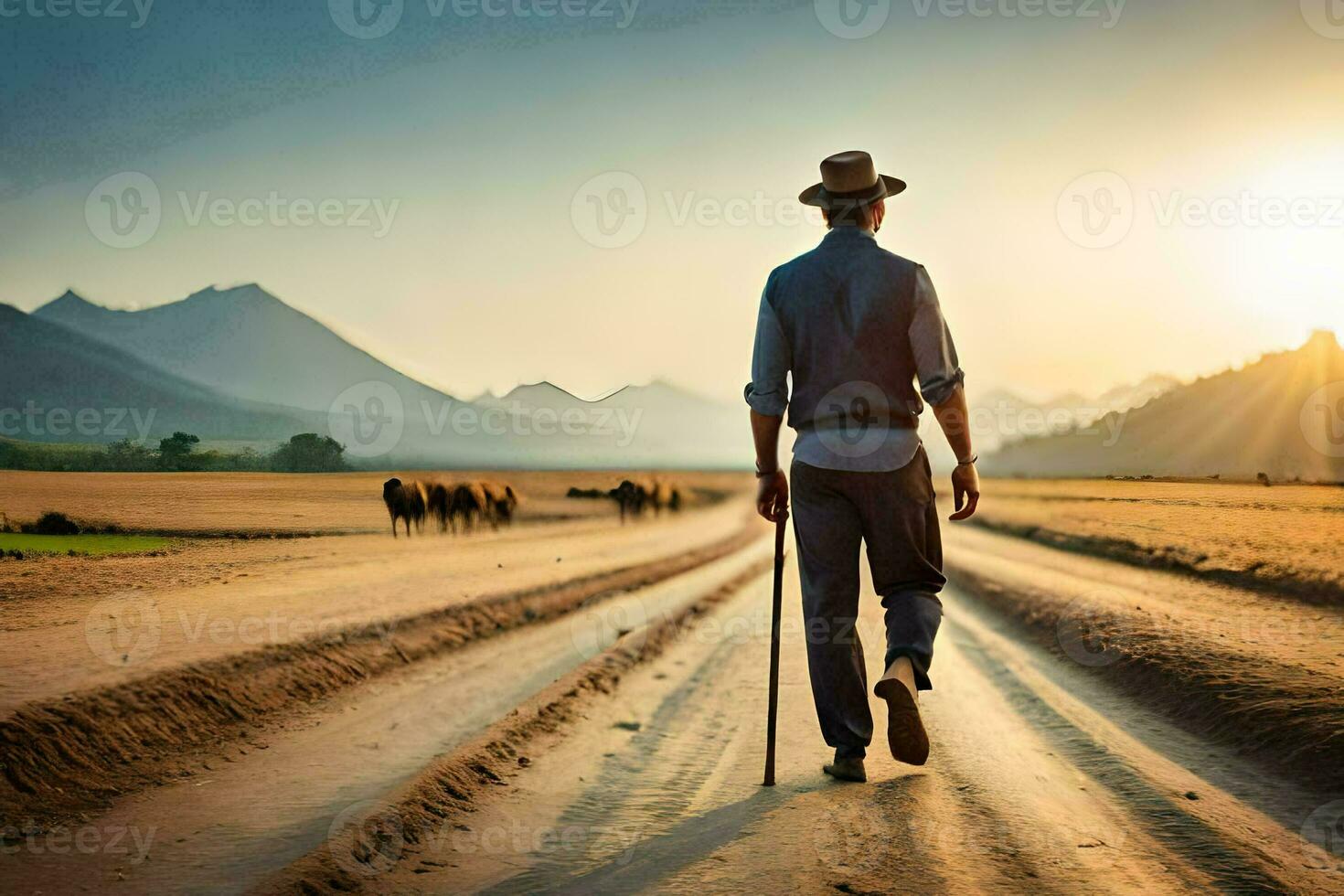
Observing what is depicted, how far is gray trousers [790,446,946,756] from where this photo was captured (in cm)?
432

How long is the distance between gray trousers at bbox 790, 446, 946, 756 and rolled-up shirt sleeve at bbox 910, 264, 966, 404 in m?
0.31

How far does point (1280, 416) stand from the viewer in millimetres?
10531

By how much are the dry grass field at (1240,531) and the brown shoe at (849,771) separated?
779cm

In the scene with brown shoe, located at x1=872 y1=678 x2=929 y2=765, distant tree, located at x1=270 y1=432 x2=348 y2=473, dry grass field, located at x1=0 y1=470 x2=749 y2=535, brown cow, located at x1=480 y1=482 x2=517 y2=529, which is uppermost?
distant tree, located at x1=270 y1=432 x2=348 y2=473

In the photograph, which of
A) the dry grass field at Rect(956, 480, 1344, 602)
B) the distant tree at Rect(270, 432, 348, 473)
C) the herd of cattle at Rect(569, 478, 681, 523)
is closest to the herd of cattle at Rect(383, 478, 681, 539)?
the distant tree at Rect(270, 432, 348, 473)

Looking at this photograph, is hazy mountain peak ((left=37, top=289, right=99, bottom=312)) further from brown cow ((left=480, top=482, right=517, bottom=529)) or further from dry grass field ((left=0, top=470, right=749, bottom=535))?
brown cow ((left=480, top=482, right=517, bottom=529))

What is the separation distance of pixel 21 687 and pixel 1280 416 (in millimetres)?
11727

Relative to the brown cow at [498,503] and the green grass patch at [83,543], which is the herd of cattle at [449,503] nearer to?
the brown cow at [498,503]

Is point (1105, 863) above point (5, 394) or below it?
below

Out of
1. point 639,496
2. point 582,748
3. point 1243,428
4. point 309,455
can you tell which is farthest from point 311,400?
point 639,496

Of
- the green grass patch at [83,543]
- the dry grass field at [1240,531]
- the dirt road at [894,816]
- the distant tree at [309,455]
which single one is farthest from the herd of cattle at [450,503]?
the dry grass field at [1240,531]

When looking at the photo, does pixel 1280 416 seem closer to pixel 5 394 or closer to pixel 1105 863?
pixel 1105 863

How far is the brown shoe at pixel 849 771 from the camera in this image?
427 cm

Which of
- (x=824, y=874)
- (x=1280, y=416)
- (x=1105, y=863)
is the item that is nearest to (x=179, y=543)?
(x=824, y=874)
